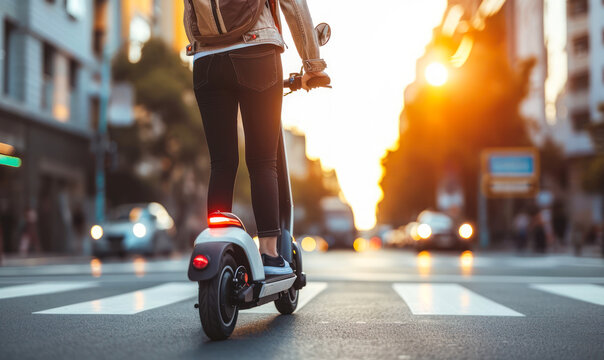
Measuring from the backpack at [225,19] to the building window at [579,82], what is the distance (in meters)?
49.4

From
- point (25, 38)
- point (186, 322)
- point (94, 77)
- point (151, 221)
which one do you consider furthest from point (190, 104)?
point (186, 322)

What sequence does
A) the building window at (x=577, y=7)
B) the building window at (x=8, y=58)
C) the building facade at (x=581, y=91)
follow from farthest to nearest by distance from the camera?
the building window at (x=577, y=7), the building facade at (x=581, y=91), the building window at (x=8, y=58)

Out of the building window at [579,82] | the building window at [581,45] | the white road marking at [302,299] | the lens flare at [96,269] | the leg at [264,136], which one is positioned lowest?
the lens flare at [96,269]

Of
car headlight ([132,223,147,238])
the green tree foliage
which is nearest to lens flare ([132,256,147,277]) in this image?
car headlight ([132,223,147,238])

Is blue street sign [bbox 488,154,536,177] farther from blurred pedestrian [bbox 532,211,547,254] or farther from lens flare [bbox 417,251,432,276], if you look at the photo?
lens flare [bbox 417,251,432,276]

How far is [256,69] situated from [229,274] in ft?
3.68

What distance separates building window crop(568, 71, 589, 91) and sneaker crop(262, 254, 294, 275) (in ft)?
162

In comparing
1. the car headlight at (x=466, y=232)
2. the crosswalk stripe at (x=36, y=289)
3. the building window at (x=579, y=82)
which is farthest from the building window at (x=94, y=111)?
the building window at (x=579, y=82)

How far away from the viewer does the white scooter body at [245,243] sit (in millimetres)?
3764

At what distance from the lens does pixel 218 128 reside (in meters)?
4.23

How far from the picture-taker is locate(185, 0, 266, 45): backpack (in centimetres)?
409

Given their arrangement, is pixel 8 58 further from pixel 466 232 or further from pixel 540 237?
pixel 540 237

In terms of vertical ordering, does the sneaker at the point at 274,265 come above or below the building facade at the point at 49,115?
below

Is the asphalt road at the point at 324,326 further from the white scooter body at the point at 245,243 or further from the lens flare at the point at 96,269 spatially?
the lens flare at the point at 96,269
